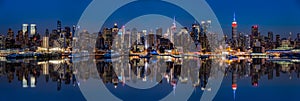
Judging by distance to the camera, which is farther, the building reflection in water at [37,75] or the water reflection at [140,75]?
the building reflection in water at [37,75]

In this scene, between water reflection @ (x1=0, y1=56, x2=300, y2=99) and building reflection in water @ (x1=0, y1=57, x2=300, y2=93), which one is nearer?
water reflection @ (x1=0, y1=56, x2=300, y2=99)

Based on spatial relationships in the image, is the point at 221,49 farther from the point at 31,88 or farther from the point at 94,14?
the point at 31,88

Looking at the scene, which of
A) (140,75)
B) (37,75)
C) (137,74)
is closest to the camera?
(140,75)

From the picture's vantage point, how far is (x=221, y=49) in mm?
108812

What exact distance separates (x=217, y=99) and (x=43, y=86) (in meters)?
7.48

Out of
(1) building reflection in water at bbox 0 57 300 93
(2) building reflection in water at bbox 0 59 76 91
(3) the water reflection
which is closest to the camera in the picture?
(3) the water reflection

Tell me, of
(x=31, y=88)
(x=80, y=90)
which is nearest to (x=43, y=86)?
(x=31, y=88)

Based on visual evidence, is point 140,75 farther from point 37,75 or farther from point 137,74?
point 37,75

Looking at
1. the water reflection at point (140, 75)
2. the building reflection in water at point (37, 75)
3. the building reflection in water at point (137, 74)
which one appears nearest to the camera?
the water reflection at point (140, 75)

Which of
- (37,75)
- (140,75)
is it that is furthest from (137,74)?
(37,75)

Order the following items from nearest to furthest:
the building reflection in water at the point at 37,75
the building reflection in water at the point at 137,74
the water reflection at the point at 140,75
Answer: the water reflection at the point at 140,75 < the building reflection in water at the point at 37,75 < the building reflection in water at the point at 137,74

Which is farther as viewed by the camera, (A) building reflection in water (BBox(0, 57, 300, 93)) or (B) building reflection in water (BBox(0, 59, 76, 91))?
(A) building reflection in water (BBox(0, 57, 300, 93))

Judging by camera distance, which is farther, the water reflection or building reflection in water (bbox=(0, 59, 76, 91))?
building reflection in water (bbox=(0, 59, 76, 91))

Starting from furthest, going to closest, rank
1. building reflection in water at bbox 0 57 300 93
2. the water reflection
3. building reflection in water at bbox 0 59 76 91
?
building reflection in water at bbox 0 57 300 93 < building reflection in water at bbox 0 59 76 91 < the water reflection
